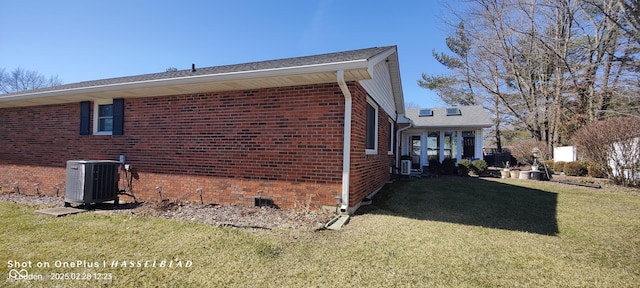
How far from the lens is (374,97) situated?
6.49 m

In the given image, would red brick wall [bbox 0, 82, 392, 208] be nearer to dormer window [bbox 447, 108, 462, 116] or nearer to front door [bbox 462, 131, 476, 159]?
front door [bbox 462, 131, 476, 159]

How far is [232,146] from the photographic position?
Answer: 552cm

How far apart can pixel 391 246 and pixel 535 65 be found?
2064 centimetres

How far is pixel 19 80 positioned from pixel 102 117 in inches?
1525

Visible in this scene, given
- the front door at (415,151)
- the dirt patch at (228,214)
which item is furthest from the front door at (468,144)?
the dirt patch at (228,214)

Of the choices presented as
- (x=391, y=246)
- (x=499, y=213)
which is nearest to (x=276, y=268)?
(x=391, y=246)

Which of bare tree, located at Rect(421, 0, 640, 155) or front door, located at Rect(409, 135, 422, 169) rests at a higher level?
bare tree, located at Rect(421, 0, 640, 155)

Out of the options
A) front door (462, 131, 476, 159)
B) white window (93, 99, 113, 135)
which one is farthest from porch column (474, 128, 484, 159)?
white window (93, 99, 113, 135)

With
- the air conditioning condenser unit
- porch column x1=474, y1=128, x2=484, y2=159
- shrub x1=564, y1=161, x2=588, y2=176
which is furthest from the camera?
porch column x1=474, y1=128, x2=484, y2=159

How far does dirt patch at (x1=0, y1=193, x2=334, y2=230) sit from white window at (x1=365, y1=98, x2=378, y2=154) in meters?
2.27

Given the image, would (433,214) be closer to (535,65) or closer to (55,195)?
(55,195)

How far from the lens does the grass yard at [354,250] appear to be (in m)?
2.59

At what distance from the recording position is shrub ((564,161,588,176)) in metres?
11.2

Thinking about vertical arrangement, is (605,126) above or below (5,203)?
above
